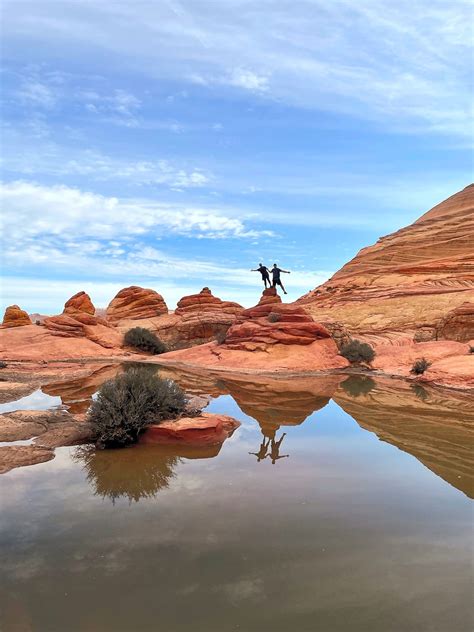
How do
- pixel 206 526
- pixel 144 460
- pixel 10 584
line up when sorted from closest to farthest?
1. pixel 10 584
2. pixel 206 526
3. pixel 144 460

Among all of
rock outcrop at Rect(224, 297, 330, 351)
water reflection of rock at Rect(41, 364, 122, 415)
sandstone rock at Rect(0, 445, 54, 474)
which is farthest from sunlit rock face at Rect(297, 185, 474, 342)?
sandstone rock at Rect(0, 445, 54, 474)

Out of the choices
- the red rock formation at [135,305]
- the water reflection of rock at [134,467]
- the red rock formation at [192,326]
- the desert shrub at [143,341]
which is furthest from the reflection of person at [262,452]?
the red rock formation at [135,305]

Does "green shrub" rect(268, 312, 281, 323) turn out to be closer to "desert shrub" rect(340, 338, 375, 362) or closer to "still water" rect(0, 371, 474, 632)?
"desert shrub" rect(340, 338, 375, 362)

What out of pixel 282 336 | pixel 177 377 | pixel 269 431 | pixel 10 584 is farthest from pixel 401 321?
pixel 10 584

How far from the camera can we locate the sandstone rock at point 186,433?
8.91m

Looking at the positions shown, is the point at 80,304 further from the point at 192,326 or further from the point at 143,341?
the point at 143,341

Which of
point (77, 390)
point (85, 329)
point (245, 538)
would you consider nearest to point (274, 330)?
point (77, 390)

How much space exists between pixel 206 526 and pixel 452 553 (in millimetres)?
2705

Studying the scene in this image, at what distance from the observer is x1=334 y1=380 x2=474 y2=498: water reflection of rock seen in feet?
25.9

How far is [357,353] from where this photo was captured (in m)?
23.7

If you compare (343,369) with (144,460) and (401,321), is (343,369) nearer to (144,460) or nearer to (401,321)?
(401,321)

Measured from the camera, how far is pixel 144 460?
25.7 feet

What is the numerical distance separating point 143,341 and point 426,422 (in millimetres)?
25810

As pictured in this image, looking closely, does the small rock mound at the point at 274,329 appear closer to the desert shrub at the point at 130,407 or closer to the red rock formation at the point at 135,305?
the desert shrub at the point at 130,407
